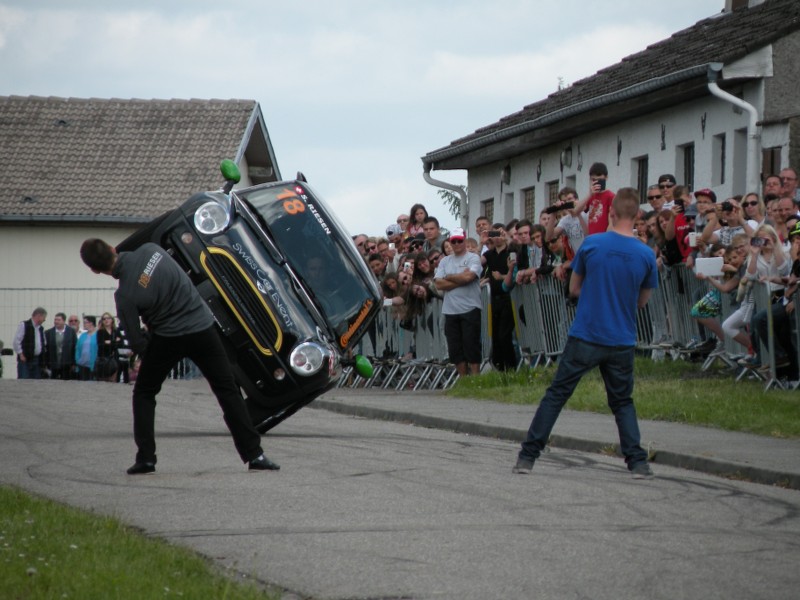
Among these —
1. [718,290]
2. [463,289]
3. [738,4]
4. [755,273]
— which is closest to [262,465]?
[755,273]

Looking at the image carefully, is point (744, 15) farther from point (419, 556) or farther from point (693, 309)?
point (419, 556)

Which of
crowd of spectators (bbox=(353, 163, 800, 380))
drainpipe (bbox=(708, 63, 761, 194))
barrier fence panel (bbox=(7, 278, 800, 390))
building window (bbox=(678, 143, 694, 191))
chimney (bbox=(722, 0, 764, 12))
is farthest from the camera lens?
chimney (bbox=(722, 0, 764, 12))

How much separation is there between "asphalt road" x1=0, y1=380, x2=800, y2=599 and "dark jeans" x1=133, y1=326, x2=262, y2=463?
332mm

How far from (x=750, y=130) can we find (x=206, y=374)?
16.9 metres

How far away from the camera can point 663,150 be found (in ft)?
104

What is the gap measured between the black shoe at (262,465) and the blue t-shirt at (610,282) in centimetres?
237

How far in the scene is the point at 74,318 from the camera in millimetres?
38125

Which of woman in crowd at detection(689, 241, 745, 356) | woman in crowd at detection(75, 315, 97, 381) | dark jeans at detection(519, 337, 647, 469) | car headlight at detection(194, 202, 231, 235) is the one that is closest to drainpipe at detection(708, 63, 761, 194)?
woman in crowd at detection(689, 241, 745, 356)

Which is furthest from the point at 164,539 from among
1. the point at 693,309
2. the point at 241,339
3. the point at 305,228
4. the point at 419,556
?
the point at 693,309

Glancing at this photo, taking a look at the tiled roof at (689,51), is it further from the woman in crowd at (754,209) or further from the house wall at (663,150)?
the woman in crowd at (754,209)

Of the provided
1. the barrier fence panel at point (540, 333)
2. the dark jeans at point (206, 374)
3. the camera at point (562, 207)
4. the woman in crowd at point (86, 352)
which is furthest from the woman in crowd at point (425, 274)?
the woman in crowd at point (86, 352)

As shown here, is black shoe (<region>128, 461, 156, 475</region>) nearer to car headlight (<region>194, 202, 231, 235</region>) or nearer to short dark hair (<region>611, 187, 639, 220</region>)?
short dark hair (<region>611, 187, 639, 220</region>)

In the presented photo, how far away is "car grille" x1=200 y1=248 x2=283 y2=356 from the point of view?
50.3ft

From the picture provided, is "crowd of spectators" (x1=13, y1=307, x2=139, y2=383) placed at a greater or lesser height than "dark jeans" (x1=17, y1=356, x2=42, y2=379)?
greater
